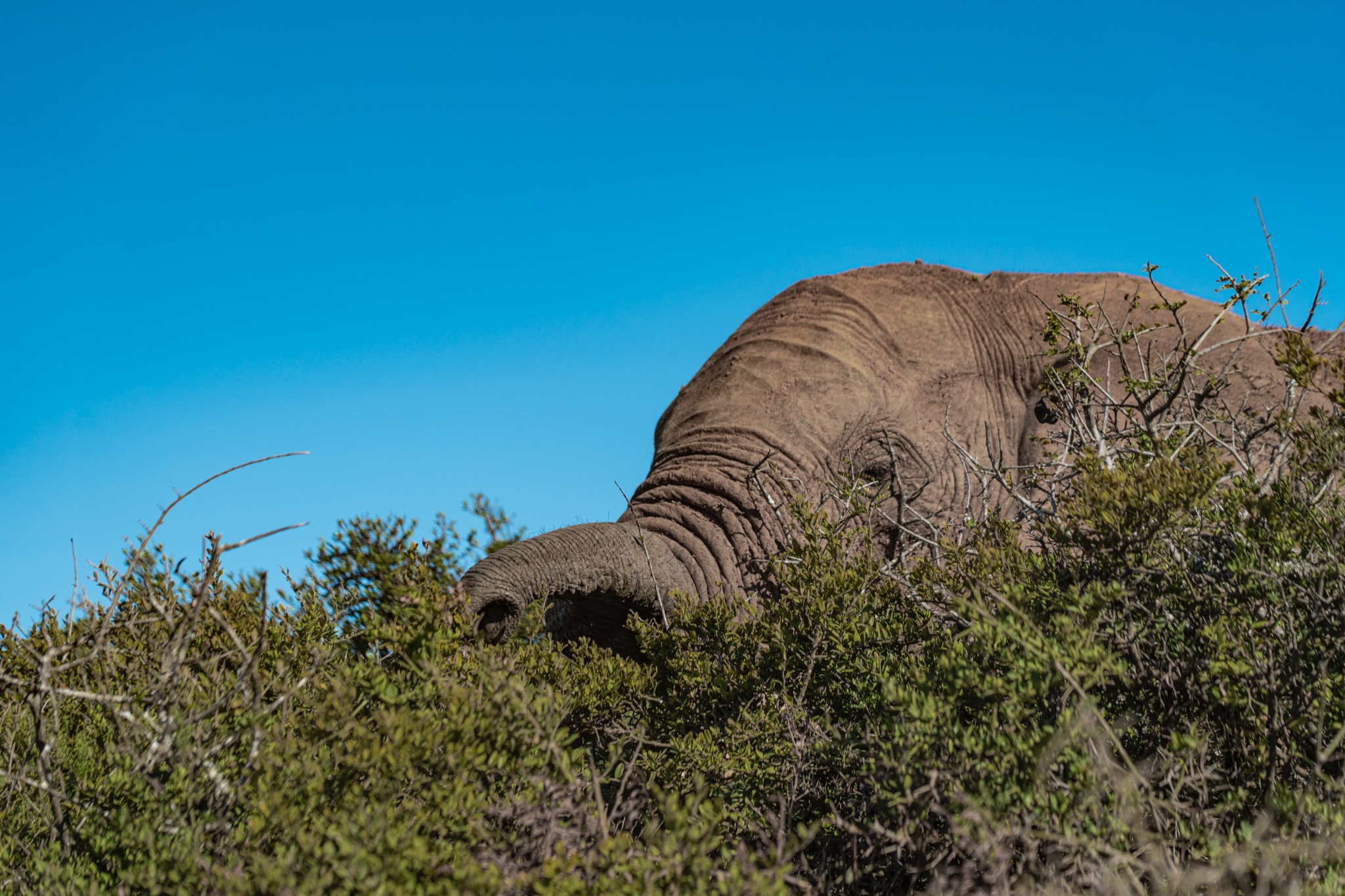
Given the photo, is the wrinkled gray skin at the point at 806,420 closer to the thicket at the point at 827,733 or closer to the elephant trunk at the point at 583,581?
the elephant trunk at the point at 583,581

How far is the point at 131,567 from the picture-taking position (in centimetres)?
238

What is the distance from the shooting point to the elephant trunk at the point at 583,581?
449cm

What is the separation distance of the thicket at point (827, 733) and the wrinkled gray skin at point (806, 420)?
3.40 ft

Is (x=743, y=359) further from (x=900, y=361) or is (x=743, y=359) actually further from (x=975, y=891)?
(x=975, y=891)

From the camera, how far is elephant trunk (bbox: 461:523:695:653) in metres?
4.49

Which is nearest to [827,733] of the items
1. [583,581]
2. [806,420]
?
[583,581]

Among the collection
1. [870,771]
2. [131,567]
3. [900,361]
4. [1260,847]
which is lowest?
[1260,847]

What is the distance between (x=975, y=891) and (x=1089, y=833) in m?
0.29

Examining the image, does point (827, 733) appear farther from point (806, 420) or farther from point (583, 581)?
point (806, 420)

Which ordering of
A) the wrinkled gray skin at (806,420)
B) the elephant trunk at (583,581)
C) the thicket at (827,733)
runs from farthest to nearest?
1. the wrinkled gray skin at (806,420)
2. the elephant trunk at (583,581)
3. the thicket at (827,733)

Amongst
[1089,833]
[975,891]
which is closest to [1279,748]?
[1089,833]

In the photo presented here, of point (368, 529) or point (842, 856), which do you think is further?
point (368, 529)

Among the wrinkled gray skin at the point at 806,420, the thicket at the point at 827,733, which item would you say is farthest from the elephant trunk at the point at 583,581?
the thicket at the point at 827,733

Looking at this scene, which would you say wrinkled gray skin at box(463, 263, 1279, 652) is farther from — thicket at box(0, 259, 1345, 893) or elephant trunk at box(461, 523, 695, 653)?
thicket at box(0, 259, 1345, 893)
